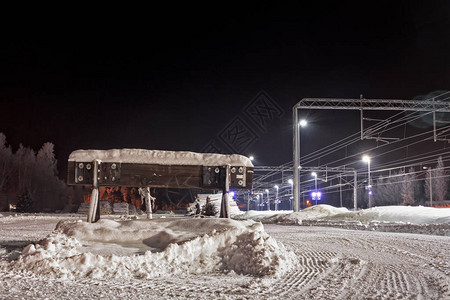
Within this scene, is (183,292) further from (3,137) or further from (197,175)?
(3,137)

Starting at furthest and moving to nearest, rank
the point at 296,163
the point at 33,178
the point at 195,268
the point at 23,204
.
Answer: the point at 33,178 < the point at 23,204 < the point at 296,163 < the point at 195,268

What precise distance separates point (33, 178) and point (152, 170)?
58206mm

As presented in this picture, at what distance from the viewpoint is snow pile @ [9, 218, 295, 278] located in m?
5.20

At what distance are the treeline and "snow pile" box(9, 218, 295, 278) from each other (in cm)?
5164

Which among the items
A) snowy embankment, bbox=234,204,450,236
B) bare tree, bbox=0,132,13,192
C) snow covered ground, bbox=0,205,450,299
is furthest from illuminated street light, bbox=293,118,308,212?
bare tree, bbox=0,132,13,192

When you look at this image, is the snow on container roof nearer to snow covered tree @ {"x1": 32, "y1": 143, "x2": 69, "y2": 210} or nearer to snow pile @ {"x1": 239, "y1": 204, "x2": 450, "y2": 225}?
snow pile @ {"x1": 239, "y1": 204, "x2": 450, "y2": 225}

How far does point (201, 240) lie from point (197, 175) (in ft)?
8.01

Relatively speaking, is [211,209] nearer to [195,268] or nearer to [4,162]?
[195,268]

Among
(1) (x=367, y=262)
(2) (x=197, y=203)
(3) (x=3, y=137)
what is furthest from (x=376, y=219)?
(3) (x=3, y=137)

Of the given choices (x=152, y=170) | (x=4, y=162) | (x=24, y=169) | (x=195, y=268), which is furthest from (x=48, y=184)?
(x=195, y=268)

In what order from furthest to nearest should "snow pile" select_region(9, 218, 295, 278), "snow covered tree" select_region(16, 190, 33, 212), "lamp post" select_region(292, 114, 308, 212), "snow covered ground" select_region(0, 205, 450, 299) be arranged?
"snow covered tree" select_region(16, 190, 33, 212), "lamp post" select_region(292, 114, 308, 212), "snow pile" select_region(9, 218, 295, 278), "snow covered ground" select_region(0, 205, 450, 299)

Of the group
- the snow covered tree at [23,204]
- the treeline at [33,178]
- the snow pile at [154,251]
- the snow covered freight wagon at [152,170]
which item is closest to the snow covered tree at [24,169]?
the treeline at [33,178]

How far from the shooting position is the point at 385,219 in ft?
65.3

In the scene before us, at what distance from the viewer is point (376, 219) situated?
20406 mm
